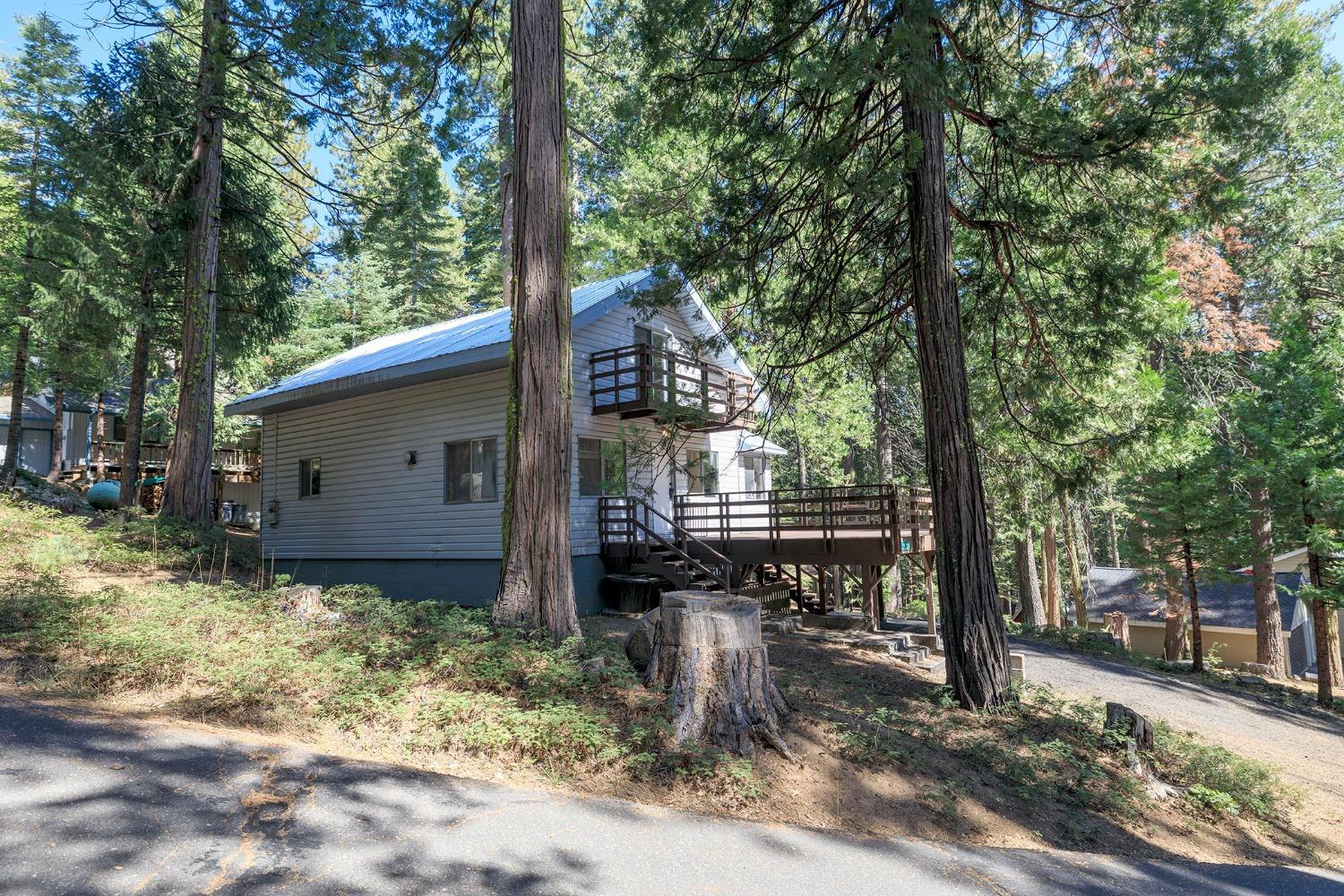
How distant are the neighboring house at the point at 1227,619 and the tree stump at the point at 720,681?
22473mm

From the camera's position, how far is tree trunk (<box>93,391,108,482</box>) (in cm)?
2336

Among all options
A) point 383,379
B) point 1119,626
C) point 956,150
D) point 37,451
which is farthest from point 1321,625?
point 37,451

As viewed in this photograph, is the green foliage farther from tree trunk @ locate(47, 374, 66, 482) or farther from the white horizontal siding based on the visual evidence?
tree trunk @ locate(47, 374, 66, 482)

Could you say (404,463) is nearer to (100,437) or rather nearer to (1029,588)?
(1029,588)

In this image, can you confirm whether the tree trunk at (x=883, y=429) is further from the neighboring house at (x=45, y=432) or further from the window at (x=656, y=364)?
the neighboring house at (x=45, y=432)

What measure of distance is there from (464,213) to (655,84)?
31.8 meters

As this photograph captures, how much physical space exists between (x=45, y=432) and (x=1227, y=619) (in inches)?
1718

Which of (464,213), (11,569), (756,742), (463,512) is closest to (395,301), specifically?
(464,213)

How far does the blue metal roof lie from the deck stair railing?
3469mm

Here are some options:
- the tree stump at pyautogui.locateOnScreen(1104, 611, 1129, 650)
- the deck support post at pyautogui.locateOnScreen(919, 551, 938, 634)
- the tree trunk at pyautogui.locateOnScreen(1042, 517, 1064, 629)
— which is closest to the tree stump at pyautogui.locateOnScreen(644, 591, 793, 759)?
the deck support post at pyautogui.locateOnScreen(919, 551, 938, 634)

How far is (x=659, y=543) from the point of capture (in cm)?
1285

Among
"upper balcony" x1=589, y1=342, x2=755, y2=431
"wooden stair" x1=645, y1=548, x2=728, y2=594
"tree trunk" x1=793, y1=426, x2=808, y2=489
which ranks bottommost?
"wooden stair" x1=645, y1=548, x2=728, y2=594

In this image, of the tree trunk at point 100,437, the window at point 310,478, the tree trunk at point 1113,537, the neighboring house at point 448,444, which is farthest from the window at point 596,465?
the tree trunk at point 1113,537

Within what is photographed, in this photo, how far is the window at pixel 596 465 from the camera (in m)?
13.3
